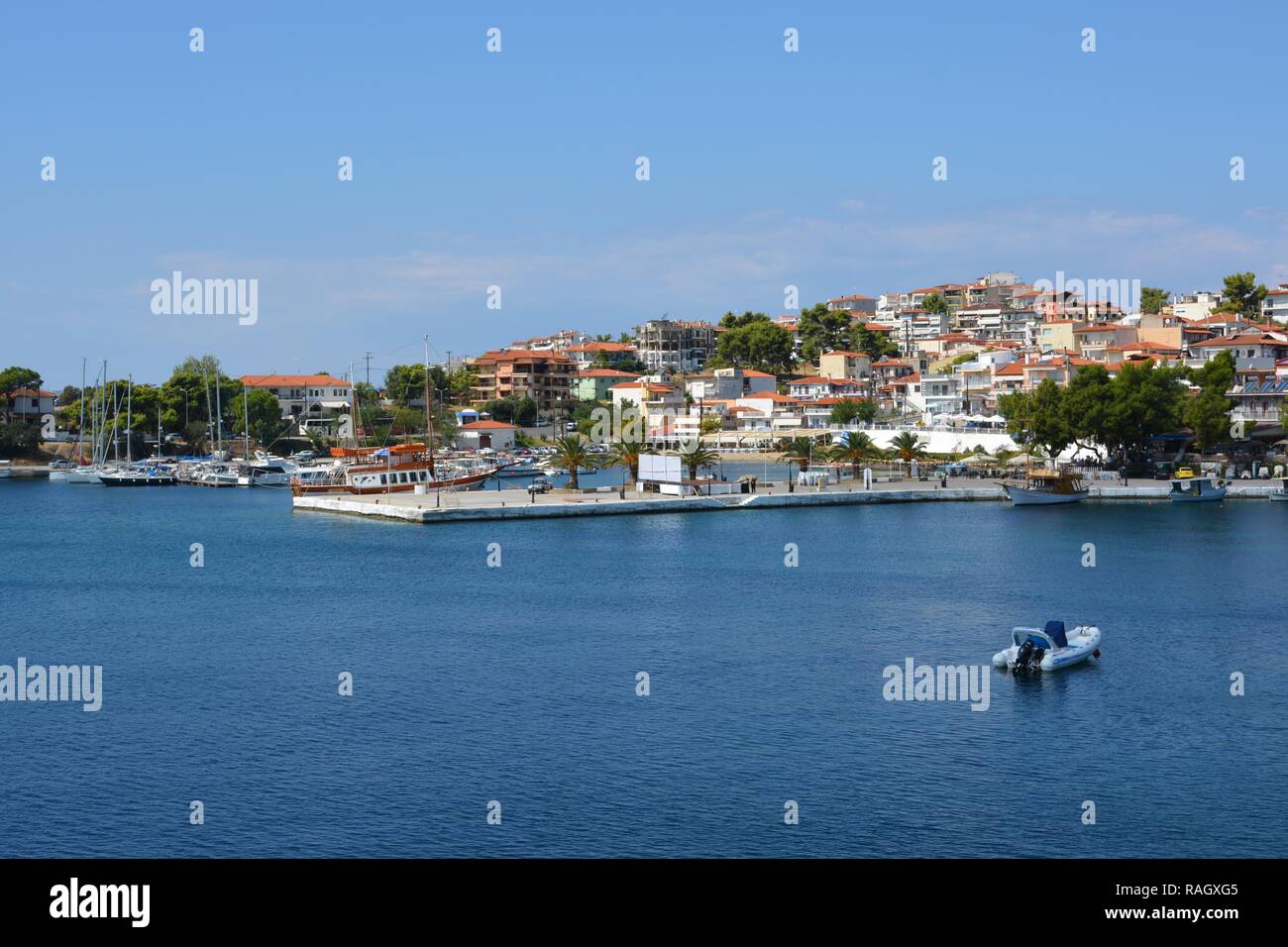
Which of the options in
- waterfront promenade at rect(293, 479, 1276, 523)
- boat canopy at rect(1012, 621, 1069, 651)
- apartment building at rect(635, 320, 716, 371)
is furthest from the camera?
apartment building at rect(635, 320, 716, 371)

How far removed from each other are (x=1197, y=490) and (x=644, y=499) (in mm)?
29440

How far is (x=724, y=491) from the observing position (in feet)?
231

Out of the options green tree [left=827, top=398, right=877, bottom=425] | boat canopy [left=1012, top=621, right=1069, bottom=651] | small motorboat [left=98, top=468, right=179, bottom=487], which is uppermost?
green tree [left=827, top=398, right=877, bottom=425]

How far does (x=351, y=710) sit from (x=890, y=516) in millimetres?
41642

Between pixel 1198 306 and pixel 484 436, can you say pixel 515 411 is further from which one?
pixel 1198 306

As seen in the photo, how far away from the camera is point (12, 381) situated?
125188 millimetres

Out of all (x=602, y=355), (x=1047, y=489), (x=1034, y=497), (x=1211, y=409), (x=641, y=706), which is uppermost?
(x=602, y=355)

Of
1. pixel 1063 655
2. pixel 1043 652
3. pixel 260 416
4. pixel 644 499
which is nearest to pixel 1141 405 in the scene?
pixel 644 499

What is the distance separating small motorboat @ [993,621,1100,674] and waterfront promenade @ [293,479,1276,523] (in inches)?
1372

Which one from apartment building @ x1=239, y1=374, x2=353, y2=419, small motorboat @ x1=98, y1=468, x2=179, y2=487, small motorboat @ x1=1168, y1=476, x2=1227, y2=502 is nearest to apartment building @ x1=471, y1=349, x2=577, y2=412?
apartment building @ x1=239, y1=374, x2=353, y2=419

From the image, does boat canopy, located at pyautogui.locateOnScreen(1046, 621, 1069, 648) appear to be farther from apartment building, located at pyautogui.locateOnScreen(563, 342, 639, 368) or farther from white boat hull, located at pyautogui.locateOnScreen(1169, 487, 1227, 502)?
apartment building, located at pyautogui.locateOnScreen(563, 342, 639, 368)

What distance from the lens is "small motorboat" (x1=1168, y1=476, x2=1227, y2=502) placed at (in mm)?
69938

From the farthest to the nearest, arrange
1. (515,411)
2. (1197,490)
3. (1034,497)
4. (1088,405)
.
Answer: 1. (515,411)
2. (1088,405)
3. (1197,490)
4. (1034,497)
